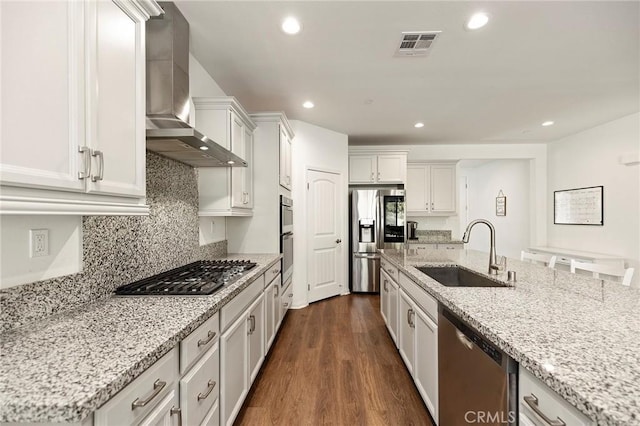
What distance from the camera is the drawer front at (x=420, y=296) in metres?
1.56

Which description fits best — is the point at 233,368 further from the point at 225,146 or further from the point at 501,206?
the point at 501,206

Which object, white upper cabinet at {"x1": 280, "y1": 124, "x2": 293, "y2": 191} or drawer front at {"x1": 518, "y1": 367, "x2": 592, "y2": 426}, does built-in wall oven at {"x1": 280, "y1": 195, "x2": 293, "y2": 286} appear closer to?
white upper cabinet at {"x1": 280, "y1": 124, "x2": 293, "y2": 191}

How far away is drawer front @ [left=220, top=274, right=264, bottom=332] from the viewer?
1.47 meters

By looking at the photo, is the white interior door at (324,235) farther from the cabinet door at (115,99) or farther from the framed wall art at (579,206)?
the framed wall art at (579,206)


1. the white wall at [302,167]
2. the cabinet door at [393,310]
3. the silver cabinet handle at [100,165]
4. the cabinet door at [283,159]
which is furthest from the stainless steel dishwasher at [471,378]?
the white wall at [302,167]

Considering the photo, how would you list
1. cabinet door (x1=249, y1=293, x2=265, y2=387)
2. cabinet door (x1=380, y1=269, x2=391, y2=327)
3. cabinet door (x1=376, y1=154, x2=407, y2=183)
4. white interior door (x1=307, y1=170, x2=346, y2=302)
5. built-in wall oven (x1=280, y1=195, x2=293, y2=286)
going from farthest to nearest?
1. cabinet door (x1=376, y1=154, x2=407, y2=183)
2. white interior door (x1=307, y1=170, x2=346, y2=302)
3. built-in wall oven (x1=280, y1=195, x2=293, y2=286)
4. cabinet door (x1=380, y1=269, x2=391, y2=327)
5. cabinet door (x1=249, y1=293, x2=265, y2=387)

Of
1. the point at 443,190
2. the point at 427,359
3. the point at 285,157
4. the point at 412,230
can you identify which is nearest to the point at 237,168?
the point at 285,157

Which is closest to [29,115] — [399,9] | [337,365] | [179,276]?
[179,276]

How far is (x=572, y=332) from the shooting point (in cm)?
94

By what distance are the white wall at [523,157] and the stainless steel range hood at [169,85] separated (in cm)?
407

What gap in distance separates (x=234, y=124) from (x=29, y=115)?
180 cm

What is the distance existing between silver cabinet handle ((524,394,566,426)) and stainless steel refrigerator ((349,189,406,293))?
394 centimetres

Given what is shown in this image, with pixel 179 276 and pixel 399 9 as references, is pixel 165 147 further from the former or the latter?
pixel 399 9

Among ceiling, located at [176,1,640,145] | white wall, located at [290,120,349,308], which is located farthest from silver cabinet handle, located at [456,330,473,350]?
white wall, located at [290,120,349,308]
